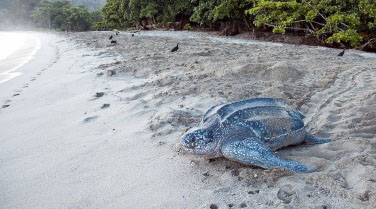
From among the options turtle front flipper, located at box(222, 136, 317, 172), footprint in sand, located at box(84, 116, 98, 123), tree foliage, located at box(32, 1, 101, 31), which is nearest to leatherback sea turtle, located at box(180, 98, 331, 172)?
turtle front flipper, located at box(222, 136, 317, 172)

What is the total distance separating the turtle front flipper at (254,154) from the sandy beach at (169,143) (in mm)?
48

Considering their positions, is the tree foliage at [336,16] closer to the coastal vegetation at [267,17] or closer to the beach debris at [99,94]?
the coastal vegetation at [267,17]

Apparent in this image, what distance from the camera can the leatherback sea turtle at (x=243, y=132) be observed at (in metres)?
1.47

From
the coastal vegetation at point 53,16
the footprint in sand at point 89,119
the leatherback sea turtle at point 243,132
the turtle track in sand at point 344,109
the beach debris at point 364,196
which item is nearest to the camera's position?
the beach debris at point 364,196

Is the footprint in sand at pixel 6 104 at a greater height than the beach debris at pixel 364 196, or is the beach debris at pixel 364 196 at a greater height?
the beach debris at pixel 364 196

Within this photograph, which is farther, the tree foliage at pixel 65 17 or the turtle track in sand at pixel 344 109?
the tree foliage at pixel 65 17

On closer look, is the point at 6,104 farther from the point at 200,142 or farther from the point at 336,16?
the point at 336,16

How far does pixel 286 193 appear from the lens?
1.24 meters

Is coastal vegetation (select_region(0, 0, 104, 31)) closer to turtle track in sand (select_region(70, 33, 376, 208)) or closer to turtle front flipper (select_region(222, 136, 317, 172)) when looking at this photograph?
turtle track in sand (select_region(70, 33, 376, 208))

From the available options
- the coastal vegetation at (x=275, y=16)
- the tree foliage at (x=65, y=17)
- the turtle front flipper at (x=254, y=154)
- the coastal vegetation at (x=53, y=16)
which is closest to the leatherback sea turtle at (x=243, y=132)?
the turtle front flipper at (x=254, y=154)

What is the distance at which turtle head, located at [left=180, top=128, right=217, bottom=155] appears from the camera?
153 centimetres

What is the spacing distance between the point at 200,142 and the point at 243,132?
247 mm

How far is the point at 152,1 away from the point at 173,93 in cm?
1266

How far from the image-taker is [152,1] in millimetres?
14180
